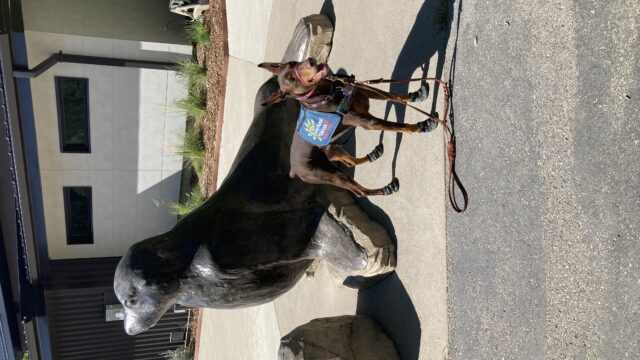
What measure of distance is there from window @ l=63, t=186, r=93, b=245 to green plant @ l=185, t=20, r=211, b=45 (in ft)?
11.3

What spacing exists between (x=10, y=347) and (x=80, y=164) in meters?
3.29

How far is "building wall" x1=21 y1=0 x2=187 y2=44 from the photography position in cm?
933

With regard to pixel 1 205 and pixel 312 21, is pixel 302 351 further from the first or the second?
pixel 1 205

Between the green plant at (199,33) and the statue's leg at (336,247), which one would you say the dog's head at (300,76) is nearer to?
the statue's leg at (336,247)

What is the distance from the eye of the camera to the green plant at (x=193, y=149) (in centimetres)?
1032

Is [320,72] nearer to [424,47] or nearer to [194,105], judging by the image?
[424,47]

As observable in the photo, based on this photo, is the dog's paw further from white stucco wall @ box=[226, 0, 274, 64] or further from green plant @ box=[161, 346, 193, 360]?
green plant @ box=[161, 346, 193, 360]

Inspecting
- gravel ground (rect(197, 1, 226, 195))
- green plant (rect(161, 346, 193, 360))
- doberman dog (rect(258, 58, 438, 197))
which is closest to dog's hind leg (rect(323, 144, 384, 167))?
doberman dog (rect(258, 58, 438, 197))

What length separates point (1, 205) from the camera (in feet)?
28.5

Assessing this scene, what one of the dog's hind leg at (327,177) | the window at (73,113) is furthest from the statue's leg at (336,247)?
the window at (73,113)

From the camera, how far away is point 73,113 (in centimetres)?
966

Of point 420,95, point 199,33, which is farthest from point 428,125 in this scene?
point 199,33

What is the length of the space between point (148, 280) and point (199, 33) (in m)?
7.31

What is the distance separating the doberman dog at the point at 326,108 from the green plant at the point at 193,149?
5898mm
